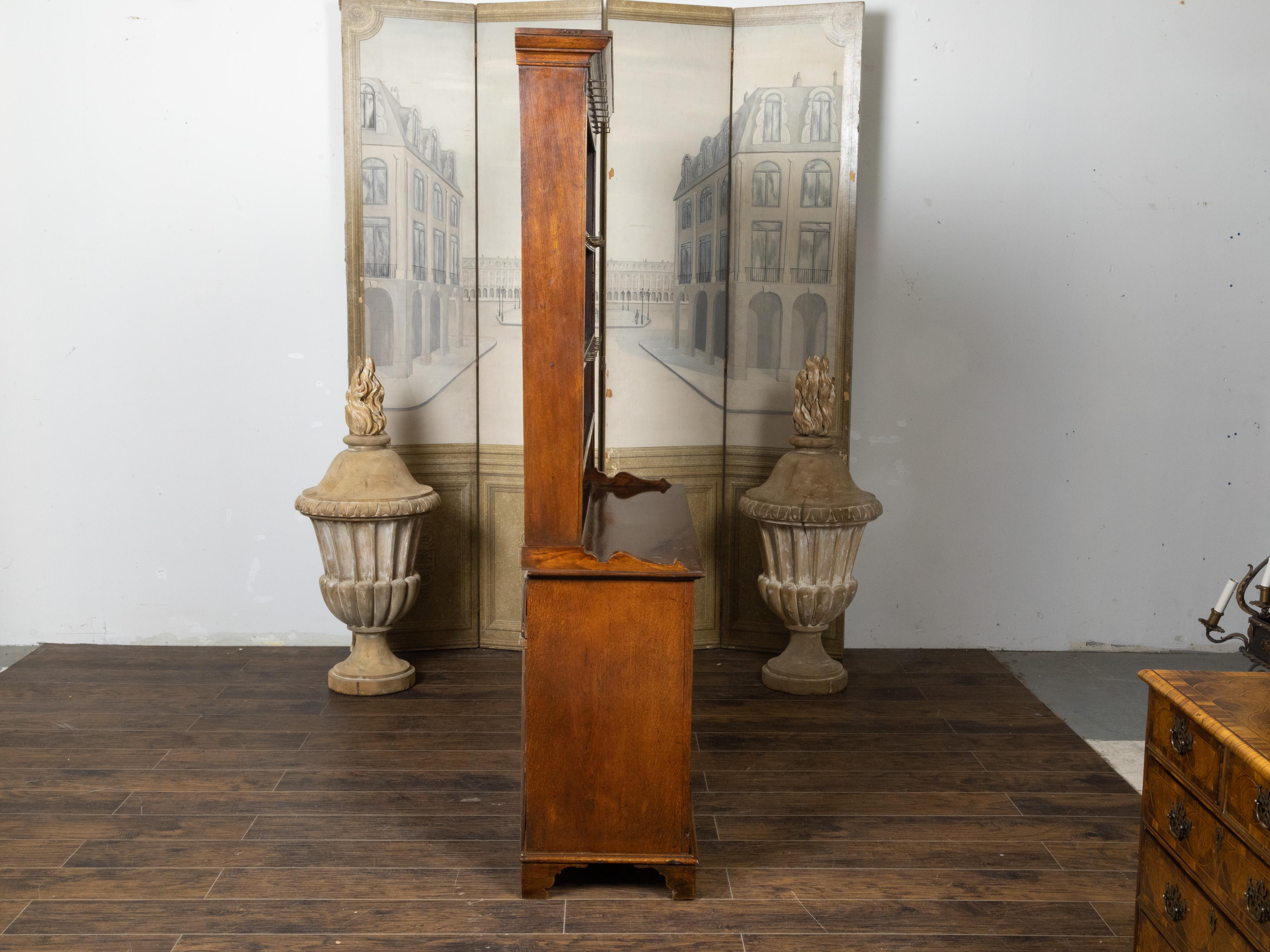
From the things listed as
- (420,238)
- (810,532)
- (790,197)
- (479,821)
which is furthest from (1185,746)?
(420,238)

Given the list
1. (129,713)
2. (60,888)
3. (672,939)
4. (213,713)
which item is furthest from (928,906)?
(129,713)

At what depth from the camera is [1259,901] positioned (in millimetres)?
1826

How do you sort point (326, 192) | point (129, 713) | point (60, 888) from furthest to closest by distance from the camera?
point (326, 192)
point (129, 713)
point (60, 888)

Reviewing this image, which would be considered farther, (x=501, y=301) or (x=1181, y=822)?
(x=501, y=301)

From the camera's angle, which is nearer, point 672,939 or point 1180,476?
point 672,939

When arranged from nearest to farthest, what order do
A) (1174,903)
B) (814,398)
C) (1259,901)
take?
(1259,901)
(1174,903)
(814,398)

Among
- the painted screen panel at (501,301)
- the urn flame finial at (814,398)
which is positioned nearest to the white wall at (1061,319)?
the urn flame finial at (814,398)

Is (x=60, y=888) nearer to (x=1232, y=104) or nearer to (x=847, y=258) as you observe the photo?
(x=847, y=258)

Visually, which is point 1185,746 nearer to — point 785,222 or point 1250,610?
point 1250,610

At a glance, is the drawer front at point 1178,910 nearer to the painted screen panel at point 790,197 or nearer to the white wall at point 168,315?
the painted screen panel at point 790,197

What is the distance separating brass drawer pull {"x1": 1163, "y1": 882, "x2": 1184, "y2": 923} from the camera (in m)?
2.11

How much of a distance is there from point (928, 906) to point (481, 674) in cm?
227

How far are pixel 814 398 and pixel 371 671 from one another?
2078 millimetres

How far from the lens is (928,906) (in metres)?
2.82
